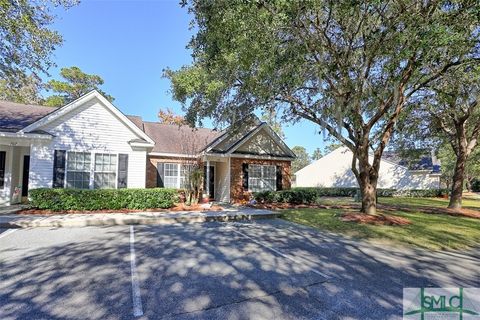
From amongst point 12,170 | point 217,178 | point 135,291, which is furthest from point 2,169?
point 135,291

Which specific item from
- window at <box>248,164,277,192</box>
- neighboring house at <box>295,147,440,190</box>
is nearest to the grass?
window at <box>248,164,277,192</box>

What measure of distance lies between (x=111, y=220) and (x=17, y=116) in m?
8.91

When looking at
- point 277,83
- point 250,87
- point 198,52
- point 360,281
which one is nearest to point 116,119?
point 198,52

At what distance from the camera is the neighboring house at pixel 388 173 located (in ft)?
111

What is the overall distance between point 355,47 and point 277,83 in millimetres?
3482

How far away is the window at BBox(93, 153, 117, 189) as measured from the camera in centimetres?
1357

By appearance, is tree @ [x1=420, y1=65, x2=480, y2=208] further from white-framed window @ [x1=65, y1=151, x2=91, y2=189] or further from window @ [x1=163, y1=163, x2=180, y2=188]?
white-framed window @ [x1=65, y1=151, x2=91, y2=189]

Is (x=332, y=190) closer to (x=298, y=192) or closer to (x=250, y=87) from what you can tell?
(x=298, y=192)

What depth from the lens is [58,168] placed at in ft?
42.4

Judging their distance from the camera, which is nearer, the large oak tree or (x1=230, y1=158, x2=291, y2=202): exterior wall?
the large oak tree

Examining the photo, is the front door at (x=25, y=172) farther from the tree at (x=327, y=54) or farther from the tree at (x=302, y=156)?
the tree at (x=302, y=156)

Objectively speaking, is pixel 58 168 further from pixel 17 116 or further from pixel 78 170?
pixel 17 116

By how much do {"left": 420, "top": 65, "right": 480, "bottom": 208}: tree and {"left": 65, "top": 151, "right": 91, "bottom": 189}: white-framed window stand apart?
15.3m

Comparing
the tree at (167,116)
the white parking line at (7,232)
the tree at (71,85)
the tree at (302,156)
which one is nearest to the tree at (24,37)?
the white parking line at (7,232)
